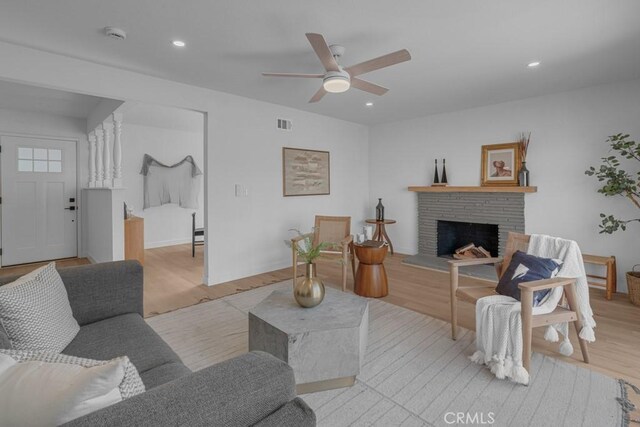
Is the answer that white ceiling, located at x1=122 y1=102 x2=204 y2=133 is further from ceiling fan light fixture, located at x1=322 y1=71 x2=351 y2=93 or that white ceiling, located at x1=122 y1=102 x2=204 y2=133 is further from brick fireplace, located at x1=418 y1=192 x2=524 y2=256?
brick fireplace, located at x1=418 y1=192 x2=524 y2=256

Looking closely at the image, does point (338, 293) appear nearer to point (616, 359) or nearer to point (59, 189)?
point (616, 359)

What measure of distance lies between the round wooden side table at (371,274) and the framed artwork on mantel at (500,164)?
7.33 feet

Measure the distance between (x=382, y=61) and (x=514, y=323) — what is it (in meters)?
2.00

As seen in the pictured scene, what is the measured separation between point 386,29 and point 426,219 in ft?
11.6

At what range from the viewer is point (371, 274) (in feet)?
11.4

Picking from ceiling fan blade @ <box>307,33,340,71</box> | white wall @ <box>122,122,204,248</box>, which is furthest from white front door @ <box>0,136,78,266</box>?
ceiling fan blade @ <box>307,33,340,71</box>

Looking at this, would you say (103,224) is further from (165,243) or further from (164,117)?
(165,243)

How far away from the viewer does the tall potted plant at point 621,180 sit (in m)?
3.24

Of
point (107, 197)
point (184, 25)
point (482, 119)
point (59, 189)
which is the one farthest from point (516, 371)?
point (59, 189)

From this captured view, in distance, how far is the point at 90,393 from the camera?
2.29 ft

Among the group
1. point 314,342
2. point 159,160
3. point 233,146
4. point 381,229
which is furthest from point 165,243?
point 314,342

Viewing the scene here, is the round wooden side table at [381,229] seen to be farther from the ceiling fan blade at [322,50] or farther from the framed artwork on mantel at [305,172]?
the ceiling fan blade at [322,50]

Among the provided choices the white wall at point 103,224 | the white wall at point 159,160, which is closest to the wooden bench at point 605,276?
the white wall at point 103,224

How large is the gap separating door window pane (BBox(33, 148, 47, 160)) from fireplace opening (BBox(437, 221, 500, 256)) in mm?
6525
